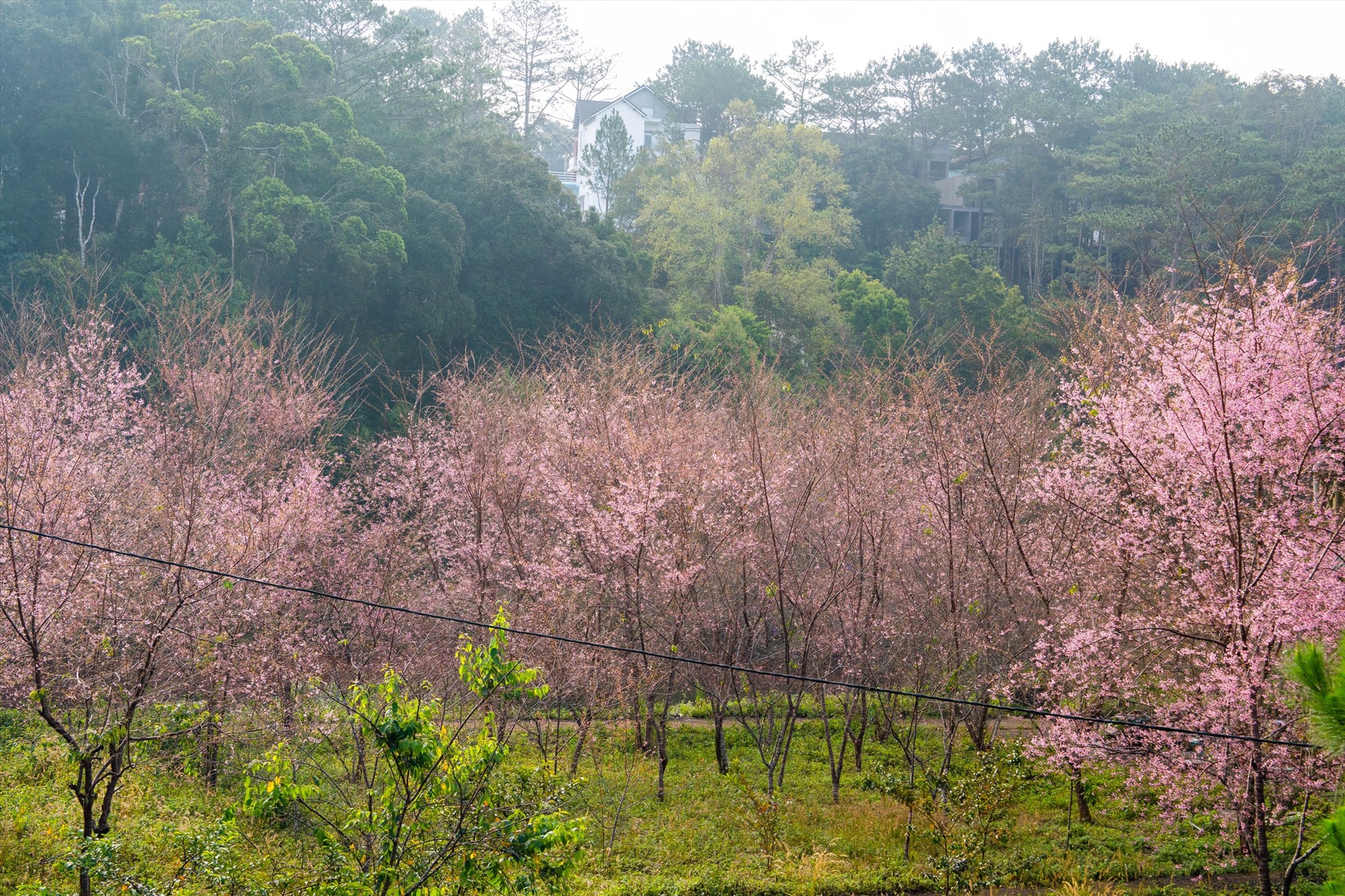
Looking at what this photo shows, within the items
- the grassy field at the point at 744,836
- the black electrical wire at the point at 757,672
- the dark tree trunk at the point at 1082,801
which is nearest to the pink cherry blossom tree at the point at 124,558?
the black electrical wire at the point at 757,672

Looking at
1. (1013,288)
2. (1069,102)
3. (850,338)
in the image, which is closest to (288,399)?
(850,338)

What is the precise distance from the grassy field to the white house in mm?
36367

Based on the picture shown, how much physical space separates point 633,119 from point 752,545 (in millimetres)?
38643

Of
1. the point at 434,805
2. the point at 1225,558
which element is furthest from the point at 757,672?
the point at 1225,558

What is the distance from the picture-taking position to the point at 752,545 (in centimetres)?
1187

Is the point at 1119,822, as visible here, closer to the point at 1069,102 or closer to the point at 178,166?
the point at 178,166

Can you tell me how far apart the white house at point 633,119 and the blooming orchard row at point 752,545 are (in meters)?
30.7

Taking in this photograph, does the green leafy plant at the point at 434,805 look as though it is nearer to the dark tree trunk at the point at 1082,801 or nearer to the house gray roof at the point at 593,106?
the dark tree trunk at the point at 1082,801

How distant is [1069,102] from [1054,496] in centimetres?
3204

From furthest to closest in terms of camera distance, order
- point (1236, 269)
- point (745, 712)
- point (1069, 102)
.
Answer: point (1069, 102)
point (745, 712)
point (1236, 269)

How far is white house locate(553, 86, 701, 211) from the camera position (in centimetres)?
4547

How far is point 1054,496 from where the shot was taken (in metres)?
11.1

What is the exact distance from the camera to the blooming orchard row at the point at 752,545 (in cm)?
809

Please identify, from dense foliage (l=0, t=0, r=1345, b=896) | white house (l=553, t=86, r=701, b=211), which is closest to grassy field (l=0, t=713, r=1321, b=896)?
dense foliage (l=0, t=0, r=1345, b=896)
